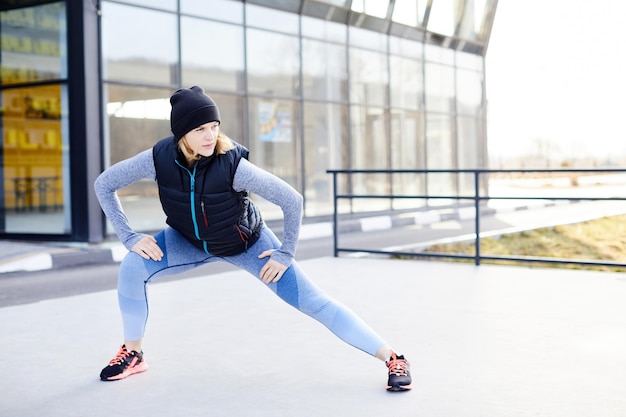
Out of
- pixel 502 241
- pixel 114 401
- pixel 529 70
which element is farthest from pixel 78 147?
pixel 529 70

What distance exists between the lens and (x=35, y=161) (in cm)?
1310

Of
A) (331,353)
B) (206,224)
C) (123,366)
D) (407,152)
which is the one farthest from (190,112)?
(407,152)

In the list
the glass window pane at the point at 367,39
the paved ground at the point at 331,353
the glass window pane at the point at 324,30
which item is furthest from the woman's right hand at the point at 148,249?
the glass window pane at the point at 367,39

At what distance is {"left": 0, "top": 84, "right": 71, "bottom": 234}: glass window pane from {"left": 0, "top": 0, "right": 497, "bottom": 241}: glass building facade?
3 cm

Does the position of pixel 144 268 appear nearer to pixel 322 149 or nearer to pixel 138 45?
pixel 138 45

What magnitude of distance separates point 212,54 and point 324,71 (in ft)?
12.0

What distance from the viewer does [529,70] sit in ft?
144

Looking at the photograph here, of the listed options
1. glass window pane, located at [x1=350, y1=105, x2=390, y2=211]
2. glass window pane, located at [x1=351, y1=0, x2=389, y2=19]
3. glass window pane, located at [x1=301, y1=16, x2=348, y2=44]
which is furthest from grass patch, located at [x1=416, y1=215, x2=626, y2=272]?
glass window pane, located at [x1=351, y1=0, x2=389, y2=19]

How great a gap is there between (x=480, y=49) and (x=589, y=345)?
63.5 feet

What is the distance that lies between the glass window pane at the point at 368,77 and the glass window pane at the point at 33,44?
25.3ft

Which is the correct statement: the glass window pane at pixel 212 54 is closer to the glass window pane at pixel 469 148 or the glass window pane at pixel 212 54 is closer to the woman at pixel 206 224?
the glass window pane at pixel 469 148

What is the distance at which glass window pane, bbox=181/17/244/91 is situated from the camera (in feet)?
46.3

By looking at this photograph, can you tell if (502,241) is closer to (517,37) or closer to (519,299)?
(519,299)

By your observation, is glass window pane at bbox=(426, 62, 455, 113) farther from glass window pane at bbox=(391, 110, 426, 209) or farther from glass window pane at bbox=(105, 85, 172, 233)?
glass window pane at bbox=(105, 85, 172, 233)
